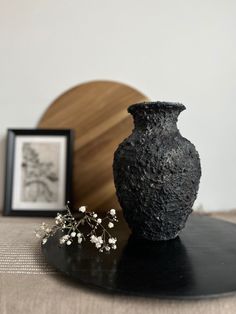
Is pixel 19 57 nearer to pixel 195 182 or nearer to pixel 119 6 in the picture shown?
pixel 119 6

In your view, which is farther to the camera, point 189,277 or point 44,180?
point 44,180

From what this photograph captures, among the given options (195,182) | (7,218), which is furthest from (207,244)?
(7,218)

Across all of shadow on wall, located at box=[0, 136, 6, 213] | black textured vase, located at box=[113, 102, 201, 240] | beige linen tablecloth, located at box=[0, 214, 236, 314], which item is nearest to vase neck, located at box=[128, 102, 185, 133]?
black textured vase, located at box=[113, 102, 201, 240]

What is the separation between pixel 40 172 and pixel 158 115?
52 centimetres

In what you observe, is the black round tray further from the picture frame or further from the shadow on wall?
the shadow on wall

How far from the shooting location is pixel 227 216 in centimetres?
92

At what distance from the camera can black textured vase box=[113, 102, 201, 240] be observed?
1.86ft

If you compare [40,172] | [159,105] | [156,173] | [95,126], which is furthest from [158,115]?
[40,172]

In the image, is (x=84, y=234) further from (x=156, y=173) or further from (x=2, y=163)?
(x=2, y=163)

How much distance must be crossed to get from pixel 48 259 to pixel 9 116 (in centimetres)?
66

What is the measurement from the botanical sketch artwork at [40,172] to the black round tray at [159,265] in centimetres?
31

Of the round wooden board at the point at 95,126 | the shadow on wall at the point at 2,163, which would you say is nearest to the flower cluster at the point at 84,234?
the round wooden board at the point at 95,126

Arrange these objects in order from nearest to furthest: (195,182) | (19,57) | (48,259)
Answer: (48,259)
(195,182)
(19,57)

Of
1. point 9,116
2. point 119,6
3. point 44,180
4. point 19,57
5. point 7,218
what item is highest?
point 119,6
